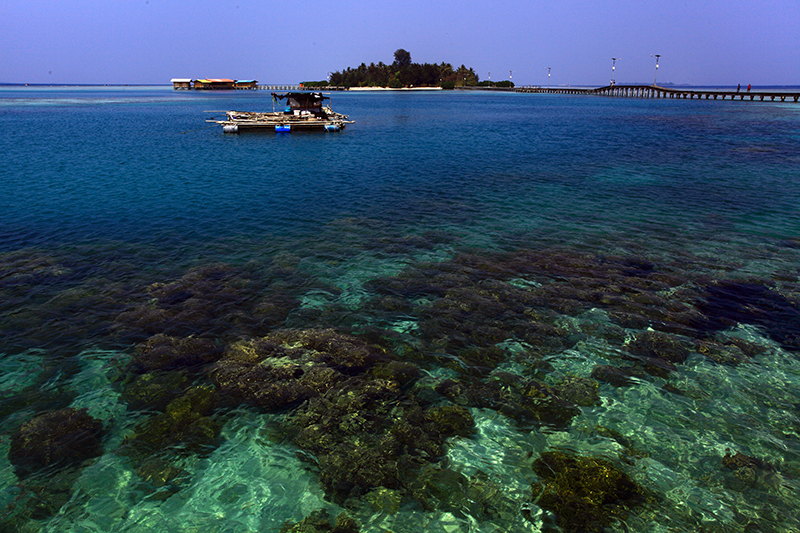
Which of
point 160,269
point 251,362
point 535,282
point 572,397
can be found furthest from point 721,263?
point 160,269

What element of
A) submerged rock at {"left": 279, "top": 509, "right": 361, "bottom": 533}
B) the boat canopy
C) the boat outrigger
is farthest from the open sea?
the boat canopy

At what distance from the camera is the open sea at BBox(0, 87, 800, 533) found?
747cm

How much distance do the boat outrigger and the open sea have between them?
3688 centimetres

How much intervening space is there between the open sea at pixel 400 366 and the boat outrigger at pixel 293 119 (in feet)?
121

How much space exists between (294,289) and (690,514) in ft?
39.9

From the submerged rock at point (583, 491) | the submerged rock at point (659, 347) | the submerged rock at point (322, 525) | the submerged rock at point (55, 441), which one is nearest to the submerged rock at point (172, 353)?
the submerged rock at point (55, 441)

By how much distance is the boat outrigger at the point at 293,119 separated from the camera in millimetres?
59031

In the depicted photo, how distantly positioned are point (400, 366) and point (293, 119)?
58343 mm

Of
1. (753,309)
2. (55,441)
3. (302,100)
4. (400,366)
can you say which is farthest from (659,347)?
(302,100)

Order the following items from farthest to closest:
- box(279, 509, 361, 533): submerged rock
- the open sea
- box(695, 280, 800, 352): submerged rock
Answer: box(695, 280, 800, 352): submerged rock
the open sea
box(279, 509, 361, 533): submerged rock

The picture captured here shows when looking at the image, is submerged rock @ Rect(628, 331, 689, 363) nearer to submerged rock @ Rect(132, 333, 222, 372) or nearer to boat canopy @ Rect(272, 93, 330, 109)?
submerged rock @ Rect(132, 333, 222, 372)

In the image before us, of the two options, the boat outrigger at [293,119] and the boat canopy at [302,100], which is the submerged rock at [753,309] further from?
the boat canopy at [302,100]

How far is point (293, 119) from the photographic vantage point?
61.8 meters

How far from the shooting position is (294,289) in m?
15.0
